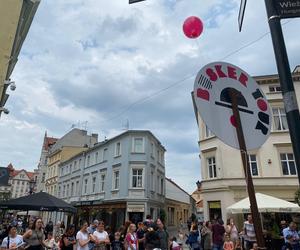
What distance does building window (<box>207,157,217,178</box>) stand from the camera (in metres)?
23.3

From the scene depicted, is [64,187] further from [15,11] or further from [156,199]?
[15,11]

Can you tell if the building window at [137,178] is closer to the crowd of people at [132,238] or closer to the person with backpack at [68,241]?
the crowd of people at [132,238]

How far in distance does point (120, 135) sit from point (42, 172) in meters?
36.7

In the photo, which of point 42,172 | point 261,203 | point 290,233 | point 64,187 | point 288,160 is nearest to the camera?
point 290,233

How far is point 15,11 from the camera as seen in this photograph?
31.9 ft

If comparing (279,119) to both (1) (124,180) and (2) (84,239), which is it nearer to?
(1) (124,180)

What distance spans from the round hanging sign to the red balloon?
201 cm

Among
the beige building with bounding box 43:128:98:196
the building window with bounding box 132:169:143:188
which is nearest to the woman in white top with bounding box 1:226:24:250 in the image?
the building window with bounding box 132:169:143:188

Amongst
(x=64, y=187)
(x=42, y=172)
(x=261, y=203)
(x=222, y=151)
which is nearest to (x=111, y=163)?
(x=222, y=151)

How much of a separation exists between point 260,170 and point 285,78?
21.5 metres

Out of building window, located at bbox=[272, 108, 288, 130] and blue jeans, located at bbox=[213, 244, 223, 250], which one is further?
building window, located at bbox=[272, 108, 288, 130]

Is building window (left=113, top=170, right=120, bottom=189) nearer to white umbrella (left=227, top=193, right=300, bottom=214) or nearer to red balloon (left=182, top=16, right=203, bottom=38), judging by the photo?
white umbrella (left=227, top=193, right=300, bottom=214)

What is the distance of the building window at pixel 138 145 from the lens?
30344mm

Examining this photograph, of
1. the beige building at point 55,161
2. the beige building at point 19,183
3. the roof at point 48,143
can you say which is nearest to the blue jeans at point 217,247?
the beige building at point 55,161
